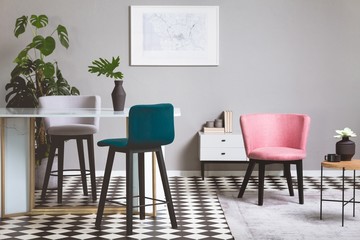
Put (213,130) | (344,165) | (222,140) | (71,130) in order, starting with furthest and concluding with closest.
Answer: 1. (213,130)
2. (222,140)
3. (71,130)
4. (344,165)

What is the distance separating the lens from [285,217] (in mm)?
6238

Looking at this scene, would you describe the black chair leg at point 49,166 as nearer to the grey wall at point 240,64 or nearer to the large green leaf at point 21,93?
the large green leaf at point 21,93

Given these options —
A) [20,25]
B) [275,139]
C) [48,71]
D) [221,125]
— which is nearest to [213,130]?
[221,125]

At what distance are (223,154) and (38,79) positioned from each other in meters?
2.31

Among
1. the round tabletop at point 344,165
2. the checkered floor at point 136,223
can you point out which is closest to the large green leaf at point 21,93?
the checkered floor at point 136,223

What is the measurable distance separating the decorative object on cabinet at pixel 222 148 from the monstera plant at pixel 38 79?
5.27 feet

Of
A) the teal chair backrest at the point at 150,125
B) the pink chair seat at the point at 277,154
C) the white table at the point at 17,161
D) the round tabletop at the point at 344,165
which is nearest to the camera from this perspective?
the teal chair backrest at the point at 150,125

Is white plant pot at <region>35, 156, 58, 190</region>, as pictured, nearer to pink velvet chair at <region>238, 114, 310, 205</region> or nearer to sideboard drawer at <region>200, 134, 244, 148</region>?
sideboard drawer at <region>200, 134, 244, 148</region>

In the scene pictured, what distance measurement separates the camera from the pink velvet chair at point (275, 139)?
273 inches

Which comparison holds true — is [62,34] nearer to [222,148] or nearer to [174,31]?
[174,31]

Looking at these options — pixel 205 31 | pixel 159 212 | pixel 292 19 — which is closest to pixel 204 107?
pixel 205 31

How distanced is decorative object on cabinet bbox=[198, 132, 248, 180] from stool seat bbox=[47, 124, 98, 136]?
1.91 metres

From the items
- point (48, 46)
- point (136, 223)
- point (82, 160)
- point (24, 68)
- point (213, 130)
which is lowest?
point (136, 223)

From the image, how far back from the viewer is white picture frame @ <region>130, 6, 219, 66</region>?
8547 mm
